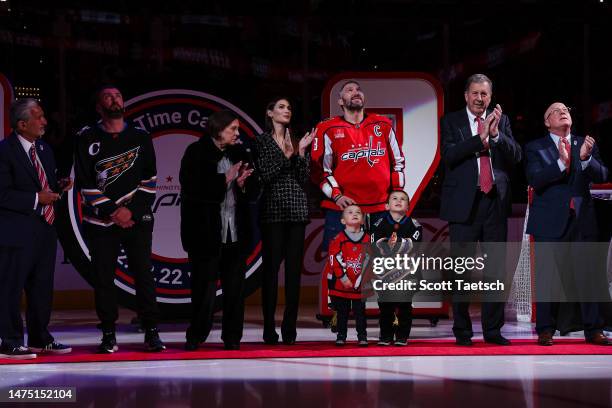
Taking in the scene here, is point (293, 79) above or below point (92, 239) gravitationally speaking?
above

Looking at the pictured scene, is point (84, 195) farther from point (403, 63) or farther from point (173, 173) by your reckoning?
point (403, 63)

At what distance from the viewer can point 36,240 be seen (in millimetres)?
6324

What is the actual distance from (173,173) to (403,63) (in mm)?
5006

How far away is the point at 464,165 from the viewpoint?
21.5 feet

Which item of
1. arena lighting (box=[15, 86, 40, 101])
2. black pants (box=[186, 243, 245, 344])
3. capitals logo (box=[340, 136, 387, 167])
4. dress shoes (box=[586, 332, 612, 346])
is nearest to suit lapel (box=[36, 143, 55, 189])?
black pants (box=[186, 243, 245, 344])

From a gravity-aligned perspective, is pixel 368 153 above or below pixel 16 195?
above

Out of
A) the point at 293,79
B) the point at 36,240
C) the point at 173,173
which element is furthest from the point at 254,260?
the point at 293,79

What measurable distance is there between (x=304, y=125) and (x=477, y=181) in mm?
4912

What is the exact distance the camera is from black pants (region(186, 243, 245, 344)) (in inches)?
249

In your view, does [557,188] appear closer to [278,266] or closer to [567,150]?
[567,150]

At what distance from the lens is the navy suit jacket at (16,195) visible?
20.4 feet

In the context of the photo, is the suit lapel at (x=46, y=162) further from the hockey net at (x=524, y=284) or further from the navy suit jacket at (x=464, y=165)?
the hockey net at (x=524, y=284)

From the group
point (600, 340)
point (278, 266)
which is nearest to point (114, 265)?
point (278, 266)

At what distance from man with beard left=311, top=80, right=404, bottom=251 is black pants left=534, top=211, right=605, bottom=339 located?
105 cm
